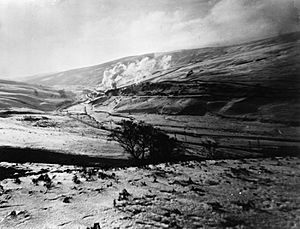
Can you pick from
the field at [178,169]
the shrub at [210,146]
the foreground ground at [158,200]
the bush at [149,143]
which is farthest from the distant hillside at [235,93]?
the foreground ground at [158,200]

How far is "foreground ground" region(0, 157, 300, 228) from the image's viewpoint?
18.0m

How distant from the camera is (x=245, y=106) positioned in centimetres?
10119

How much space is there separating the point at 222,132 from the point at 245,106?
30168 mm

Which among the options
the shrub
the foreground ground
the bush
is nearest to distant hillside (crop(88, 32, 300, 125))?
the shrub

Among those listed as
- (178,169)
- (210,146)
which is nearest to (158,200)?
(178,169)

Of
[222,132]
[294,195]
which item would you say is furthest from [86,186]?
[222,132]

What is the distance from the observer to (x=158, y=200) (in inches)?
877

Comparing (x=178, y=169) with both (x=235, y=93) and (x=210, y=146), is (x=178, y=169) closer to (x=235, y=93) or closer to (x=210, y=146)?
(x=210, y=146)

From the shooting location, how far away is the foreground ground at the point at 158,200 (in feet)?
59.2

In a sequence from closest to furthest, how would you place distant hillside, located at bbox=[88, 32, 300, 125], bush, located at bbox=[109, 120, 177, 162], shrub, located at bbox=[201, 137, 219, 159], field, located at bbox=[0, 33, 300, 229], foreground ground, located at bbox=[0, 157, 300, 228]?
1. foreground ground, located at bbox=[0, 157, 300, 228]
2. field, located at bbox=[0, 33, 300, 229]
3. bush, located at bbox=[109, 120, 177, 162]
4. shrub, located at bbox=[201, 137, 219, 159]
5. distant hillside, located at bbox=[88, 32, 300, 125]

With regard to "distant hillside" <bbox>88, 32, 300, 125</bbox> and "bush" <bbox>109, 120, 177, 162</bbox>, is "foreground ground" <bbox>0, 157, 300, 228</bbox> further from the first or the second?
"distant hillside" <bbox>88, 32, 300, 125</bbox>

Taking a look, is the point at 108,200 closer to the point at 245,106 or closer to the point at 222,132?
the point at 222,132

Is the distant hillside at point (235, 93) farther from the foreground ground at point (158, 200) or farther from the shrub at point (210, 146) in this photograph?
the foreground ground at point (158, 200)

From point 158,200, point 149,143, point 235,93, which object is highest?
point 158,200
